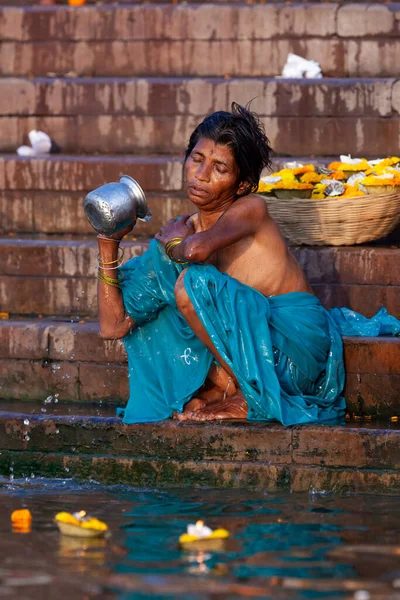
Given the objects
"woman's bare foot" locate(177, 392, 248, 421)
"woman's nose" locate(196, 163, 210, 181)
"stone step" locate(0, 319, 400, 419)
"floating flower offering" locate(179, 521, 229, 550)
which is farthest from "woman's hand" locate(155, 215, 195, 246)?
"floating flower offering" locate(179, 521, 229, 550)

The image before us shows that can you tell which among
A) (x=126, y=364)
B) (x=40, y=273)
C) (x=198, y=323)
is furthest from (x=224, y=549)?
(x=40, y=273)

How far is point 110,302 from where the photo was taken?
5.52m

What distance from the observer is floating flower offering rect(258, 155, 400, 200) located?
6.43 meters

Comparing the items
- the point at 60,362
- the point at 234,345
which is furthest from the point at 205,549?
the point at 60,362

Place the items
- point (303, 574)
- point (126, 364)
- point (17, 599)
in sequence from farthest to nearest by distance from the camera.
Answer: point (126, 364) < point (303, 574) < point (17, 599)

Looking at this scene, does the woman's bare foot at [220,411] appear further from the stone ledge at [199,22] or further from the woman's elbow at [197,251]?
the stone ledge at [199,22]

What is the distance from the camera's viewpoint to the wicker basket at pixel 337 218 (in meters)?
A: 6.38

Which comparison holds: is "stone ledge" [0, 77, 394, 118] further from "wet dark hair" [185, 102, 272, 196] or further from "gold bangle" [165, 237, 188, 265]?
"gold bangle" [165, 237, 188, 265]

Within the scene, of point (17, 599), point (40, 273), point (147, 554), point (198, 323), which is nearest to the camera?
point (17, 599)

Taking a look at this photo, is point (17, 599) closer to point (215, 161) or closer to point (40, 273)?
point (215, 161)

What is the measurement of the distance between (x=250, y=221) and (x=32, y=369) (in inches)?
67.8

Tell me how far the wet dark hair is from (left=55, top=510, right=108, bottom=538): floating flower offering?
189 centimetres

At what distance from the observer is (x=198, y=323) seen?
523cm

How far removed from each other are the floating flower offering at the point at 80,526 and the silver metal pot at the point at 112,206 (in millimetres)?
1506
